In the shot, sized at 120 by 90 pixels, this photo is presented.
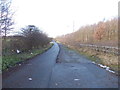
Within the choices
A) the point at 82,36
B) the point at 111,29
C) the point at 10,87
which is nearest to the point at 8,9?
the point at 10,87

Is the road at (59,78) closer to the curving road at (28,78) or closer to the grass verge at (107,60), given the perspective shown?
the curving road at (28,78)

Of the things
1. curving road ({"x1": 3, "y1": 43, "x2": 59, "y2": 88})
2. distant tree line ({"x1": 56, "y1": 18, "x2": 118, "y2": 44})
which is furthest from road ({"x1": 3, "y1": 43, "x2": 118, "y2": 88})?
distant tree line ({"x1": 56, "y1": 18, "x2": 118, "y2": 44})

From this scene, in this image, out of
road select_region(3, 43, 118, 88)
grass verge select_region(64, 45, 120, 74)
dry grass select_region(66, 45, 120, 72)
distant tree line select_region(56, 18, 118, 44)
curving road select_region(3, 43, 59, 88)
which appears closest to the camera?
curving road select_region(3, 43, 59, 88)

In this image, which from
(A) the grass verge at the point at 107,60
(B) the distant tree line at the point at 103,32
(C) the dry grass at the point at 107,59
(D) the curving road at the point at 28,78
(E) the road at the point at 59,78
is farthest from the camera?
(B) the distant tree line at the point at 103,32

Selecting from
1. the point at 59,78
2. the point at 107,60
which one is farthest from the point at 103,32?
the point at 59,78

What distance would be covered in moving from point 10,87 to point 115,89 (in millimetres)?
4162

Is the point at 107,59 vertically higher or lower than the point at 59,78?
higher

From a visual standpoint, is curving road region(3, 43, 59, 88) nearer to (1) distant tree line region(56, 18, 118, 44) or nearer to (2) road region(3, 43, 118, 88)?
(2) road region(3, 43, 118, 88)

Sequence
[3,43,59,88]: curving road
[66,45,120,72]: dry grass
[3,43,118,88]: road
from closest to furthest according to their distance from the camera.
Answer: [3,43,59,88]: curving road → [3,43,118,88]: road → [66,45,120,72]: dry grass

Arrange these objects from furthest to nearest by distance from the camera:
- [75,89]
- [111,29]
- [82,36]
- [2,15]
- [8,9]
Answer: [82,36]
[111,29]
[8,9]
[2,15]
[75,89]

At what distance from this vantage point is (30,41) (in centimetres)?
2758

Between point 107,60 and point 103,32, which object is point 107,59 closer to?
point 107,60

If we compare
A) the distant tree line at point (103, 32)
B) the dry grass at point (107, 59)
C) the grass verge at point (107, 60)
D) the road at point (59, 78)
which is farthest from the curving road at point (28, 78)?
the distant tree line at point (103, 32)

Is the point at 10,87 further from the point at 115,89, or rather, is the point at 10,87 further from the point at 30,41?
the point at 30,41
